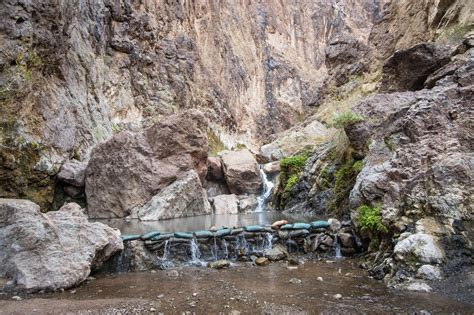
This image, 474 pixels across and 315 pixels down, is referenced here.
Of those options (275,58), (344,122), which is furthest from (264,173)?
(275,58)

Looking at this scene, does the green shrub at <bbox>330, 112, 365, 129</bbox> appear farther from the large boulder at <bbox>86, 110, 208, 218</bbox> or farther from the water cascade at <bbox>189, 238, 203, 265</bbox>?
the large boulder at <bbox>86, 110, 208, 218</bbox>

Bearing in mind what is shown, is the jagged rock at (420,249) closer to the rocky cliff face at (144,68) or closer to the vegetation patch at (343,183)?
the vegetation patch at (343,183)

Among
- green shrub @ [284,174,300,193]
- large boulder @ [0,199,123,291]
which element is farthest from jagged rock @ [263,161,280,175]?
large boulder @ [0,199,123,291]

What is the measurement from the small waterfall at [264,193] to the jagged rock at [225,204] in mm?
1154

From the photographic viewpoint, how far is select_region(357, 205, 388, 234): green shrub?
7.44 m

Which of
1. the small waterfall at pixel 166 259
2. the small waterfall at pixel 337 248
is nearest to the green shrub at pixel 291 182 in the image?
the small waterfall at pixel 337 248

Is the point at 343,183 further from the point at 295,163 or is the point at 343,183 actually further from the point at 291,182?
the point at 295,163

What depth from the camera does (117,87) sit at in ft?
99.4

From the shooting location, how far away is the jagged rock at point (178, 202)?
17219 millimetres

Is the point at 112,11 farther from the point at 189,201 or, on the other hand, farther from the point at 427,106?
the point at 427,106

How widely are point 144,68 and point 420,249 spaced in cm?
3082

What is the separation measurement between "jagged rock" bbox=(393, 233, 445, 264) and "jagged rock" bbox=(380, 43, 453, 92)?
9.92 m

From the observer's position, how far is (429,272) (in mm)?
5918

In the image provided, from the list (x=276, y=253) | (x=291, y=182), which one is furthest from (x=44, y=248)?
(x=291, y=182)
